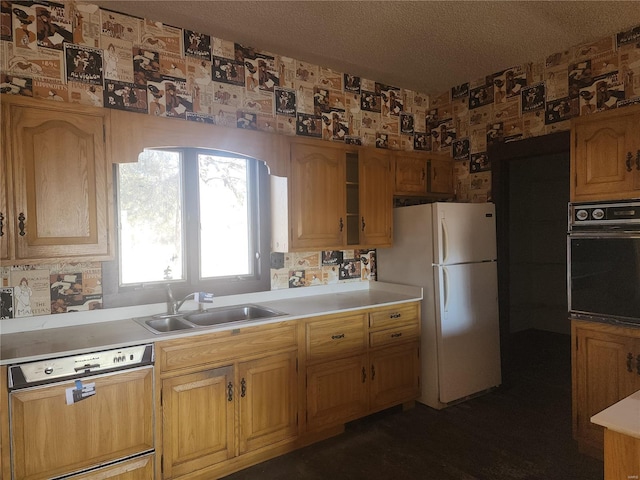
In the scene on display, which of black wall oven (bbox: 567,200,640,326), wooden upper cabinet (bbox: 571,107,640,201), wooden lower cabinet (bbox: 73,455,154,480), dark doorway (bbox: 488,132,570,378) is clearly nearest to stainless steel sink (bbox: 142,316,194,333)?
wooden lower cabinet (bbox: 73,455,154,480)

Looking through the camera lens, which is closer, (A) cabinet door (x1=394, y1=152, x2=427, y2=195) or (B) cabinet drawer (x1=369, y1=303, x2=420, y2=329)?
(B) cabinet drawer (x1=369, y1=303, x2=420, y2=329)

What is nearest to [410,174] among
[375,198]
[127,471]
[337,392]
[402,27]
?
[375,198]

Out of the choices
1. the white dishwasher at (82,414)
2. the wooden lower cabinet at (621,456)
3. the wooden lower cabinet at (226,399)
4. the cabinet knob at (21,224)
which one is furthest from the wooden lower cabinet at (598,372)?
the cabinet knob at (21,224)

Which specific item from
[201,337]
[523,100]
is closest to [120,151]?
[201,337]

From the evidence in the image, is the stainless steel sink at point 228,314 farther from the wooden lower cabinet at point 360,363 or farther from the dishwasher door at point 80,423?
the dishwasher door at point 80,423

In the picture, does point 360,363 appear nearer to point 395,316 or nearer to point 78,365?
point 395,316

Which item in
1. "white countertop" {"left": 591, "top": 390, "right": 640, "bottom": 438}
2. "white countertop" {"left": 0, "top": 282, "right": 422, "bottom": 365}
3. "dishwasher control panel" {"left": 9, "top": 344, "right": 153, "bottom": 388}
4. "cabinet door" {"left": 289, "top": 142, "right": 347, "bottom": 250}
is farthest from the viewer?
"cabinet door" {"left": 289, "top": 142, "right": 347, "bottom": 250}

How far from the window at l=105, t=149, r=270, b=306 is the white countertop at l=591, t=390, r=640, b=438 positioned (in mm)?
2272

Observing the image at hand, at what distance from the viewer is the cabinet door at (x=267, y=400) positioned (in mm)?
2475

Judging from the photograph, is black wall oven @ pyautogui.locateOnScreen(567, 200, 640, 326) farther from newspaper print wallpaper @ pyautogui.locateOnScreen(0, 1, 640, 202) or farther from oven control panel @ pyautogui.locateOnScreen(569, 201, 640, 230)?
newspaper print wallpaper @ pyautogui.locateOnScreen(0, 1, 640, 202)

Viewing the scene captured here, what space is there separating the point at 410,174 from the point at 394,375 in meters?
1.72

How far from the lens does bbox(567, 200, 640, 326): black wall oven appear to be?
2.31m

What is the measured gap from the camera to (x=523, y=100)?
3.45m

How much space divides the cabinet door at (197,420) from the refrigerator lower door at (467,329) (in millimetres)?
1708
